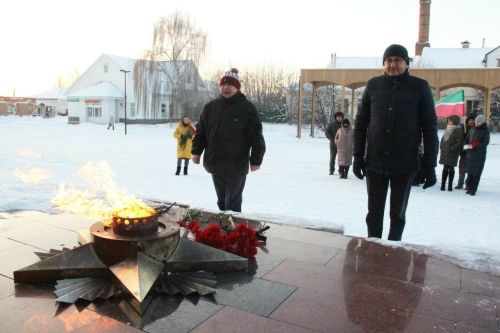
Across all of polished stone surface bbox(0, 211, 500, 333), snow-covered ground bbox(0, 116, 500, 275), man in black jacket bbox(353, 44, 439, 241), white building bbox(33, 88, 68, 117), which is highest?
white building bbox(33, 88, 68, 117)

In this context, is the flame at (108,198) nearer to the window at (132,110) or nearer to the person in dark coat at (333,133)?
the person in dark coat at (333,133)

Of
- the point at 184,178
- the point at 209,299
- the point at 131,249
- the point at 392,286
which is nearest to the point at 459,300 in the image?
the point at 392,286

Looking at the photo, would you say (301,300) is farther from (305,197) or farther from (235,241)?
(305,197)

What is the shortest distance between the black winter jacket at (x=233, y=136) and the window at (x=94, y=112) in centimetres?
4246

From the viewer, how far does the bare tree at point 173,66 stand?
35.1 metres

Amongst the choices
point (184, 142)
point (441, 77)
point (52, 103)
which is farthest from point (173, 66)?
point (52, 103)

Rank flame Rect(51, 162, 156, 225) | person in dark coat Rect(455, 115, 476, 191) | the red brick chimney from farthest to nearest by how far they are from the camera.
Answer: the red brick chimney, person in dark coat Rect(455, 115, 476, 191), flame Rect(51, 162, 156, 225)

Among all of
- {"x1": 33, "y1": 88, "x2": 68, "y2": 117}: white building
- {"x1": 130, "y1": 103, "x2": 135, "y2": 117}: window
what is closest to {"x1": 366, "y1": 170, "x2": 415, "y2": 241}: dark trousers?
{"x1": 130, "y1": 103, "x2": 135, "y2": 117}: window

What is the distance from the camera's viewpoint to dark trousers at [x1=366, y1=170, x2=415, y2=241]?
13.5 feet

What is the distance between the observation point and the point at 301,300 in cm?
288

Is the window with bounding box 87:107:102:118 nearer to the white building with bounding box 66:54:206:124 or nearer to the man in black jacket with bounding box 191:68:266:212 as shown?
the white building with bounding box 66:54:206:124

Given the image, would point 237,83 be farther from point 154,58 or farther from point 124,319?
point 154,58

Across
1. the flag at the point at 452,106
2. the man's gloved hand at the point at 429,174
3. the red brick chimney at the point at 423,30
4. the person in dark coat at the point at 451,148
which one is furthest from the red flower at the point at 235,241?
the red brick chimney at the point at 423,30

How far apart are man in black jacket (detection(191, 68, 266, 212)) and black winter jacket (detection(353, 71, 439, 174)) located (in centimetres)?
142
